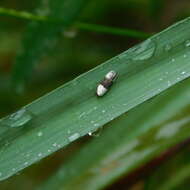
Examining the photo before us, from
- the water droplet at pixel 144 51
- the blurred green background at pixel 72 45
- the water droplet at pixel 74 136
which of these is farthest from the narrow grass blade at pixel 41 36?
the water droplet at pixel 74 136

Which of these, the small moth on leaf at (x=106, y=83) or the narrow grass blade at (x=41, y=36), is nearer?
the small moth on leaf at (x=106, y=83)

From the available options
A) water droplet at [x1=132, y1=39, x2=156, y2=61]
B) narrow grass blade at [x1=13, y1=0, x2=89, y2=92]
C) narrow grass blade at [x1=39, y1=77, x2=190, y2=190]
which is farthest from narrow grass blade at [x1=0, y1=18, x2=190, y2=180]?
narrow grass blade at [x1=13, y1=0, x2=89, y2=92]

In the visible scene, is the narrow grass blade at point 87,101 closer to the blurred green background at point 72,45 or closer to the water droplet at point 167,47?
the water droplet at point 167,47

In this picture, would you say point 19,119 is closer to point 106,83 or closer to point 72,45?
point 106,83

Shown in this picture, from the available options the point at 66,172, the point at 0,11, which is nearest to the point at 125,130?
the point at 66,172

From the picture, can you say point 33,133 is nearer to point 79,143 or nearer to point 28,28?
point 28,28

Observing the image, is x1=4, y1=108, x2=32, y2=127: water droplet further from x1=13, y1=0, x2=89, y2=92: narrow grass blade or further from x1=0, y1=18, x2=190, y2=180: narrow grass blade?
x1=13, y1=0, x2=89, y2=92: narrow grass blade

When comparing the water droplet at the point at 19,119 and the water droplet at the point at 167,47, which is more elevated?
the water droplet at the point at 19,119
